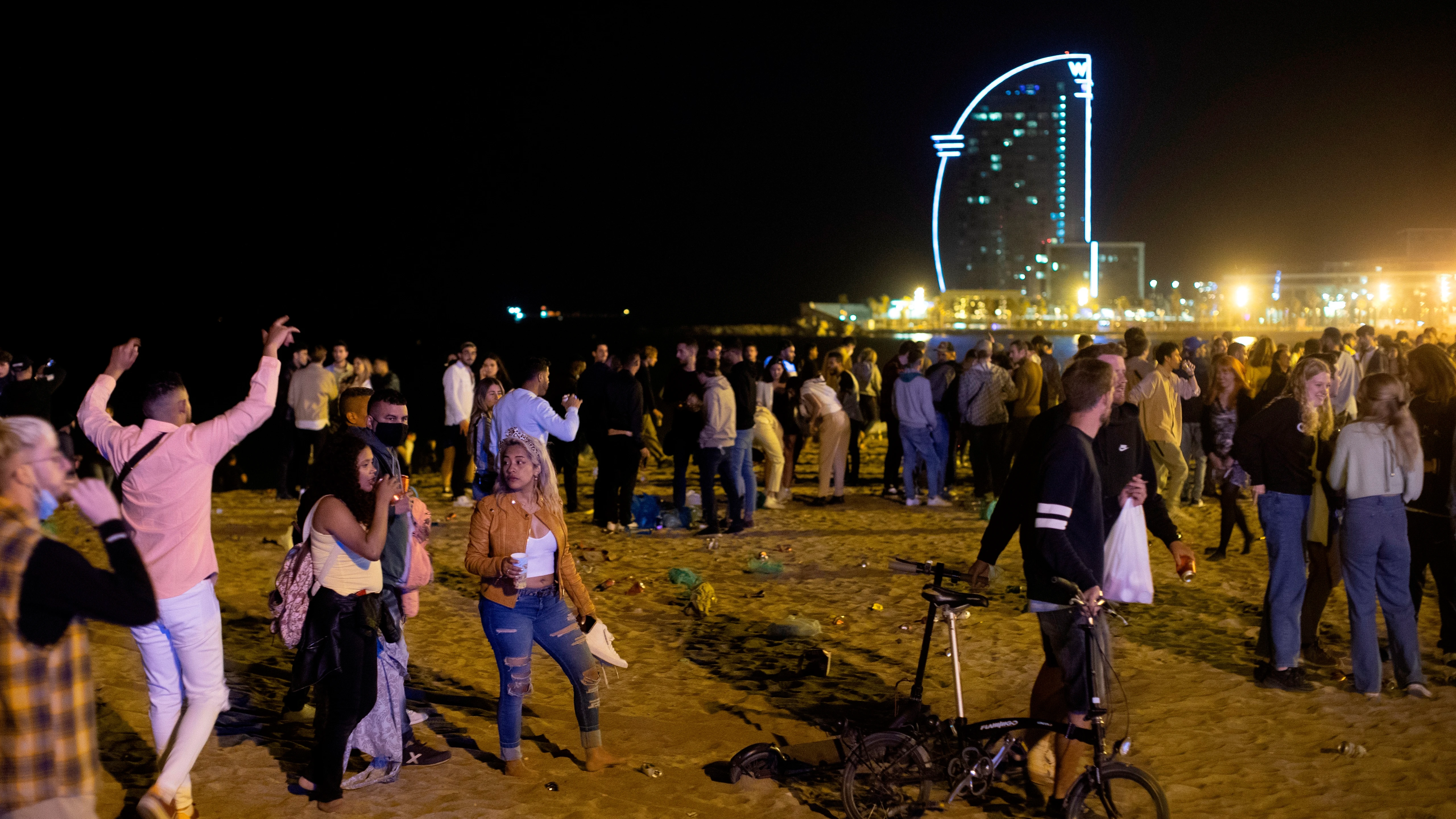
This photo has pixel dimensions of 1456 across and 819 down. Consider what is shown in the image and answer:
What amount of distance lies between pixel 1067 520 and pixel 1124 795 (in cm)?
103

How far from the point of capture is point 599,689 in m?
6.14

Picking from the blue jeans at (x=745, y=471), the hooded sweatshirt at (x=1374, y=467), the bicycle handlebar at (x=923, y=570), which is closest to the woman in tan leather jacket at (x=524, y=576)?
the bicycle handlebar at (x=923, y=570)

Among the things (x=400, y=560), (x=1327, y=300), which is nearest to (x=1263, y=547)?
(x=400, y=560)

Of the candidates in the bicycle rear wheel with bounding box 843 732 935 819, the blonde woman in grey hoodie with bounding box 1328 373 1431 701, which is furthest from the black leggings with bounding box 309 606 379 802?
the blonde woman in grey hoodie with bounding box 1328 373 1431 701

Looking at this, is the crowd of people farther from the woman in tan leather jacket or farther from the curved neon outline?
the curved neon outline

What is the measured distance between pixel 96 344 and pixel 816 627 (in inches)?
3965

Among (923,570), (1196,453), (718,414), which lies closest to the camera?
(923,570)

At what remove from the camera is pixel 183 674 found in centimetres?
402

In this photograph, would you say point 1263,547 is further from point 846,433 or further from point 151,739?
point 151,739

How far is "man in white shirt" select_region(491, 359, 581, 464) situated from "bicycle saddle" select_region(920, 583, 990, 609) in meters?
3.58

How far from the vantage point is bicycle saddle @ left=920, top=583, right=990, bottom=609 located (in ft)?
13.7

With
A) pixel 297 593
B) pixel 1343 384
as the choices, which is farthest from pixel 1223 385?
pixel 297 593

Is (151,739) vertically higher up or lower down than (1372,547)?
lower down

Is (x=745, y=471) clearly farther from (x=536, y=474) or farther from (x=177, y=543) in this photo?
(x=177, y=543)
